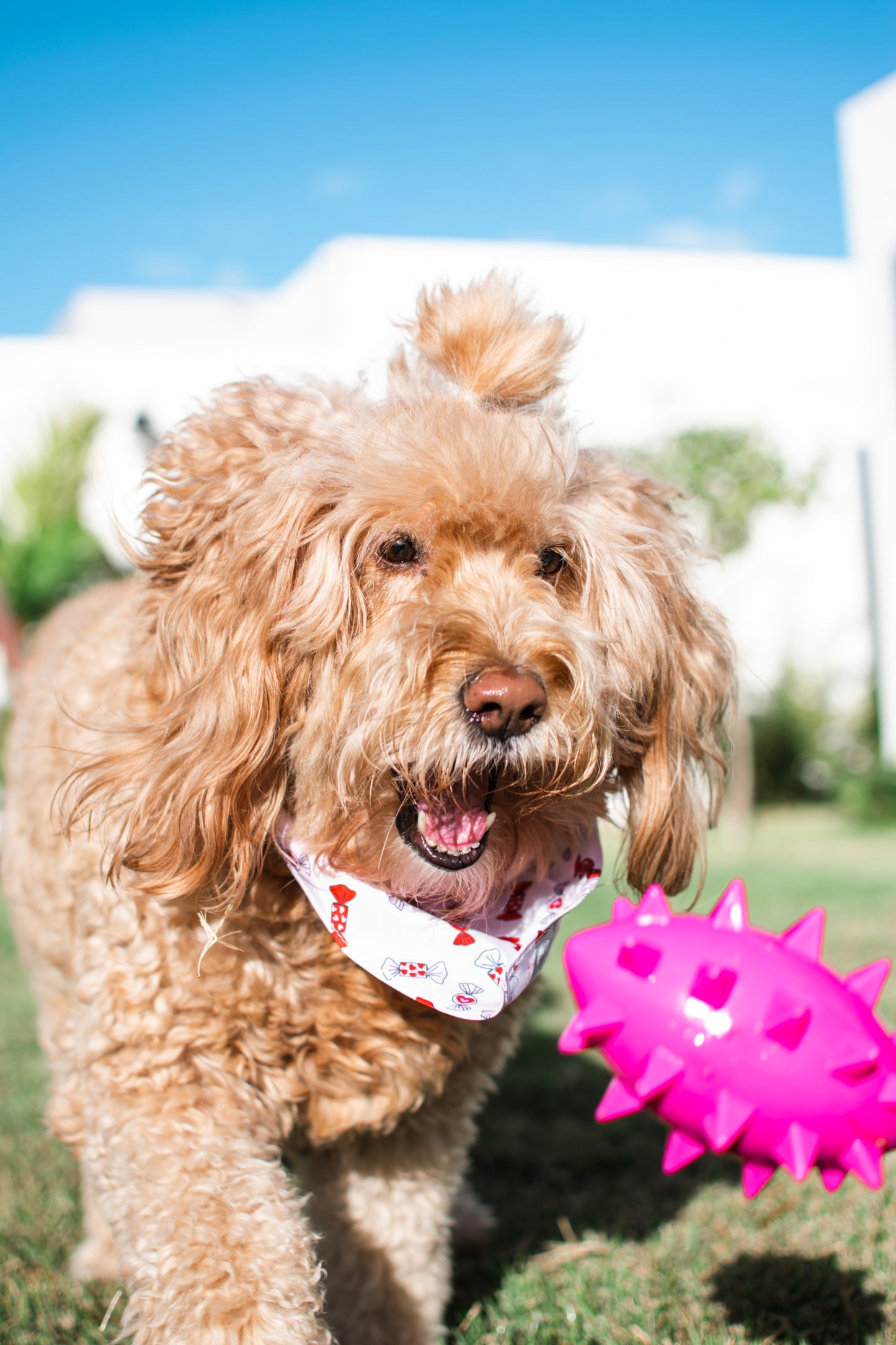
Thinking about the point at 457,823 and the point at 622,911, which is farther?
the point at 457,823

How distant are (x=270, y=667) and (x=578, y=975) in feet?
2.92

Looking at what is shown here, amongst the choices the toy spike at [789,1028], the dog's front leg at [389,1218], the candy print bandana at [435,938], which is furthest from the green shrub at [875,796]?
the toy spike at [789,1028]

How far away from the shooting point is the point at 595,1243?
3377 mm

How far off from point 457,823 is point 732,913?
2.07 ft

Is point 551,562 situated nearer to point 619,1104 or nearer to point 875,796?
point 619,1104

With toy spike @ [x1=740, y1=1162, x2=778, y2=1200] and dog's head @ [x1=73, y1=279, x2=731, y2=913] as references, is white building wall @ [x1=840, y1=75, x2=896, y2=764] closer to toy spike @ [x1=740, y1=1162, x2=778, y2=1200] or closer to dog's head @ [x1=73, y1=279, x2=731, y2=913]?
dog's head @ [x1=73, y1=279, x2=731, y2=913]

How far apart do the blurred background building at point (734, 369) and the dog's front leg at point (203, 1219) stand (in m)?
12.1

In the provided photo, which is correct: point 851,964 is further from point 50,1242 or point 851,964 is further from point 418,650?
point 418,650

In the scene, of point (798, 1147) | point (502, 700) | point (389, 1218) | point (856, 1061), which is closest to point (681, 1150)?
point (798, 1147)

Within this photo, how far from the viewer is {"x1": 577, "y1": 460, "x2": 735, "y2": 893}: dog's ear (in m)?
2.75

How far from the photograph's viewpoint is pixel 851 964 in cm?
649

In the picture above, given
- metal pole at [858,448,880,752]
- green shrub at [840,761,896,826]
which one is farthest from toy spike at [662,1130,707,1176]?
metal pole at [858,448,880,752]

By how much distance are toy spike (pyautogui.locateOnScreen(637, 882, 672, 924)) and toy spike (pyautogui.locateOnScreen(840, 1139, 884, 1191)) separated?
0.49 meters

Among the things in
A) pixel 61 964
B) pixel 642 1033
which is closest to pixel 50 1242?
pixel 61 964
